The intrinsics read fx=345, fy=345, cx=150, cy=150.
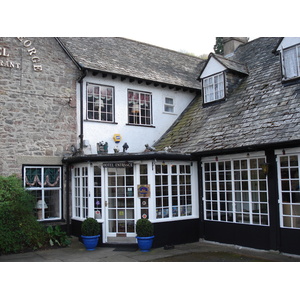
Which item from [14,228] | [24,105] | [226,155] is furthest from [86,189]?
[226,155]

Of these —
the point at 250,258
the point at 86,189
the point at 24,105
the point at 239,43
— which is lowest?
the point at 250,258

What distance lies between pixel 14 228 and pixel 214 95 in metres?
9.28

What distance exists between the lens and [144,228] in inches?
411

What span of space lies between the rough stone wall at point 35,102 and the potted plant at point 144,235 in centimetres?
424

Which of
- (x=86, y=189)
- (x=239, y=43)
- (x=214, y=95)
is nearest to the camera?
(x=86, y=189)

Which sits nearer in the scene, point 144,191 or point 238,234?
point 238,234

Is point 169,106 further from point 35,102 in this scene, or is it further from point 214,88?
point 35,102

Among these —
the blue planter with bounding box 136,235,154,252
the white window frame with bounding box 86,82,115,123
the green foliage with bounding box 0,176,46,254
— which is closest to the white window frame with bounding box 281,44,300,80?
A: the white window frame with bounding box 86,82,115,123

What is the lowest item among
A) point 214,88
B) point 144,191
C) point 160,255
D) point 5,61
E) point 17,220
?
point 160,255

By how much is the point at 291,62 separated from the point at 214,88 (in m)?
3.57

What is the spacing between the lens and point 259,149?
33.4 ft

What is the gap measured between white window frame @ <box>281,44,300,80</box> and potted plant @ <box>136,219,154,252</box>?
6.86m

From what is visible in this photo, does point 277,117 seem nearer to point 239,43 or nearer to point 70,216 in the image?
point 70,216

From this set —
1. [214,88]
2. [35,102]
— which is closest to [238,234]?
[214,88]
